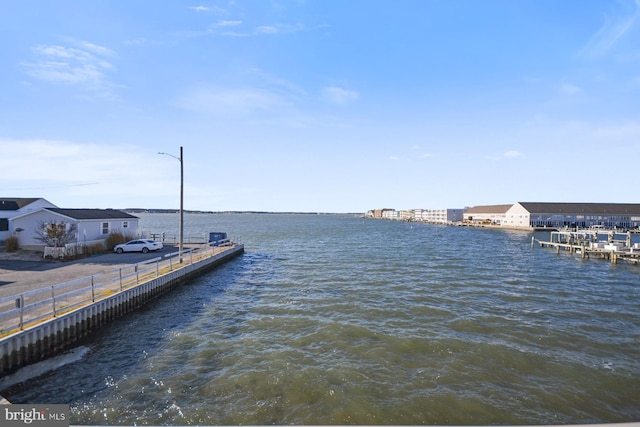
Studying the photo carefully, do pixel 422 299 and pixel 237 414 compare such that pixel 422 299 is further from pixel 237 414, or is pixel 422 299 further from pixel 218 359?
pixel 237 414

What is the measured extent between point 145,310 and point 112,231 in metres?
23.6

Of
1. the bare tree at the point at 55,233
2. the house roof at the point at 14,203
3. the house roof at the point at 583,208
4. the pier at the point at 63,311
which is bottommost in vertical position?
the pier at the point at 63,311

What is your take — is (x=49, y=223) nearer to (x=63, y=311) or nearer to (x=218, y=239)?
(x=218, y=239)

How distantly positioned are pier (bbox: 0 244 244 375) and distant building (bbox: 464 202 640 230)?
388ft

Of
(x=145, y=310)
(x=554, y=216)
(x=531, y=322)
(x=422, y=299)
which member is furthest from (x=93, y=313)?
(x=554, y=216)

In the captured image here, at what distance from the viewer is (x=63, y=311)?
559 inches

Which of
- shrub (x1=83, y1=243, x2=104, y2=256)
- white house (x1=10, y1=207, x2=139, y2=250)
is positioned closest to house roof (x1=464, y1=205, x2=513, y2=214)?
shrub (x1=83, y1=243, x2=104, y2=256)

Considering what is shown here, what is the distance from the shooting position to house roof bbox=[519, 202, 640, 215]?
11406cm

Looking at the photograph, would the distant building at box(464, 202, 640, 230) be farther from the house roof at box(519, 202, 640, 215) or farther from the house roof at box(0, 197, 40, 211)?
the house roof at box(0, 197, 40, 211)

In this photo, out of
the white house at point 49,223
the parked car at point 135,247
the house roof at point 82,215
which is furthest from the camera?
the parked car at point 135,247

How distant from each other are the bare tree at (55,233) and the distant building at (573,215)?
119m

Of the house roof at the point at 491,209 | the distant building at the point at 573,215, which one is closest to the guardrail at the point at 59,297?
the distant building at the point at 573,215

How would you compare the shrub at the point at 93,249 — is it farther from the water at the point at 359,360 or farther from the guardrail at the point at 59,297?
the water at the point at 359,360

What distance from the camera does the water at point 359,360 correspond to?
9.46 metres
